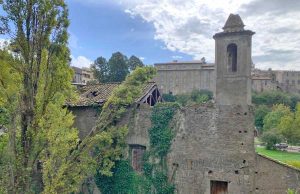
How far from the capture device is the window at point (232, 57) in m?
15.8

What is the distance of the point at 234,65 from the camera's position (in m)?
15.8

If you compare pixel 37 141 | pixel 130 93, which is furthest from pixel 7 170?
pixel 130 93

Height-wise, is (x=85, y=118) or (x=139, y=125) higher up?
(x=85, y=118)

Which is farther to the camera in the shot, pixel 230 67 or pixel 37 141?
pixel 230 67

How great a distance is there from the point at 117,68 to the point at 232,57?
4870 cm

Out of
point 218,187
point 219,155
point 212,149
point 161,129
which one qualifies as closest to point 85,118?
point 161,129

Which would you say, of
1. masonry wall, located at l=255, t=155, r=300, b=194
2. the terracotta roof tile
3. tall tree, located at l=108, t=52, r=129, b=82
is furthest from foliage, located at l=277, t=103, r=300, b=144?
masonry wall, located at l=255, t=155, r=300, b=194

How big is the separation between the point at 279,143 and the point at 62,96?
4504 cm

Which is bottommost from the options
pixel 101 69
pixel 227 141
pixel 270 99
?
pixel 227 141

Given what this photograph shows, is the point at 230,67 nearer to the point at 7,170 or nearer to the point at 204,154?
the point at 204,154

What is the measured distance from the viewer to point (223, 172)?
1539 cm

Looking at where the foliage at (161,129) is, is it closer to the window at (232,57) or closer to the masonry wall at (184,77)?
the window at (232,57)

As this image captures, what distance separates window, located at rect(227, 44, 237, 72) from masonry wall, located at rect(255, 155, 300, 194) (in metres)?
4.75

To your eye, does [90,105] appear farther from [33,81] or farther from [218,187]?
[218,187]
